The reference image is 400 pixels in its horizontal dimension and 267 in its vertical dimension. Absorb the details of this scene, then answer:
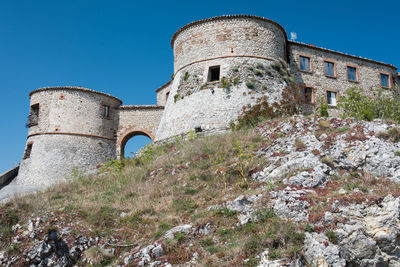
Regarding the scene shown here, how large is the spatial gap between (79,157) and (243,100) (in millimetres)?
13026

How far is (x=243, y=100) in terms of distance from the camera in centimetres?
2041

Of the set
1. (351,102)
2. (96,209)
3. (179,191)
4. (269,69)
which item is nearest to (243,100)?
(269,69)

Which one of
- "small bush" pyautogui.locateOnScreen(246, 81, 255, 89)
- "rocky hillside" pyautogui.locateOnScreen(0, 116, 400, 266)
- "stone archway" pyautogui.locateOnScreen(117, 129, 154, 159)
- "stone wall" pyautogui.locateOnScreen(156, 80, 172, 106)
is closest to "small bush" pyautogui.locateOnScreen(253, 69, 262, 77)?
"small bush" pyautogui.locateOnScreen(246, 81, 255, 89)

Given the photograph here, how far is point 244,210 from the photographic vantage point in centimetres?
930

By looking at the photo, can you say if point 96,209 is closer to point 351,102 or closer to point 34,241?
point 34,241

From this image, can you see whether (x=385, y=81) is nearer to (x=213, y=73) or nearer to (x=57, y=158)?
(x=213, y=73)

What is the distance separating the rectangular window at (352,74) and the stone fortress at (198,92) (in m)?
0.08

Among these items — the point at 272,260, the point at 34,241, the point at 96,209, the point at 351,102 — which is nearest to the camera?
the point at 272,260

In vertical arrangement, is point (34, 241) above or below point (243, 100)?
below

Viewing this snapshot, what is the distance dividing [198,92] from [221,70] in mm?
1968

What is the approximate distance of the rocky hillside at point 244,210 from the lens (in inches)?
299

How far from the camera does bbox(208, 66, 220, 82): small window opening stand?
21906mm

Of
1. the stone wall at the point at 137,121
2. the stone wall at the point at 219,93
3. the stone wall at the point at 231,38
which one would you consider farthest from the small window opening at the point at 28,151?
the stone wall at the point at 231,38

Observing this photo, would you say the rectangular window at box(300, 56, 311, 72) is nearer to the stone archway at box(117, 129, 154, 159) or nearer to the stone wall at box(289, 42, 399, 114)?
the stone wall at box(289, 42, 399, 114)
